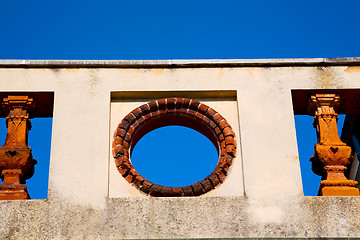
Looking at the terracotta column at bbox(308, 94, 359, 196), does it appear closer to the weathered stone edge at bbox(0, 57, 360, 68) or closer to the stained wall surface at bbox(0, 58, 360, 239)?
the stained wall surface at bbox(0, 58, 360, 239)

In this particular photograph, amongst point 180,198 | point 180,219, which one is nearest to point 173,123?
point 180,198

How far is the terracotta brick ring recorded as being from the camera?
12.1 metres

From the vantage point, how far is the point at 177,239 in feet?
37.5

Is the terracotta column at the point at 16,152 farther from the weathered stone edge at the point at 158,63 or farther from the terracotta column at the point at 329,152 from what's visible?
the terracotta column at the point at 329,152

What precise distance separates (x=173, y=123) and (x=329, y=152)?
2.21 meters

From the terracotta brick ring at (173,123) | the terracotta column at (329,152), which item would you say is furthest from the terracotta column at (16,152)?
the terracotta column at (329,152)

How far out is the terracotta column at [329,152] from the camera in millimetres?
12203

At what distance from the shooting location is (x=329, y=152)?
12406 mm

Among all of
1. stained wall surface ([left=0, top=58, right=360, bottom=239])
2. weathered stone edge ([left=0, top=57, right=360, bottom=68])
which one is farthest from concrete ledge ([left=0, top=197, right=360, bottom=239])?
weathered stone edge ([left=0, top=57, right=360, bottom=68])

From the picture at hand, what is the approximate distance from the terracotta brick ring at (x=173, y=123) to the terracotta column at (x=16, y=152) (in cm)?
121

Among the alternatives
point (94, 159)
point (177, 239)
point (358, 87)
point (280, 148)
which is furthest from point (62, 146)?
point (358, 87)

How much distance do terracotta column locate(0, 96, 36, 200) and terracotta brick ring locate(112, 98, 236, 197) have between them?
121cm

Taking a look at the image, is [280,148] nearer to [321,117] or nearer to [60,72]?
[321,117]

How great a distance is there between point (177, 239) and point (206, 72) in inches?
104
